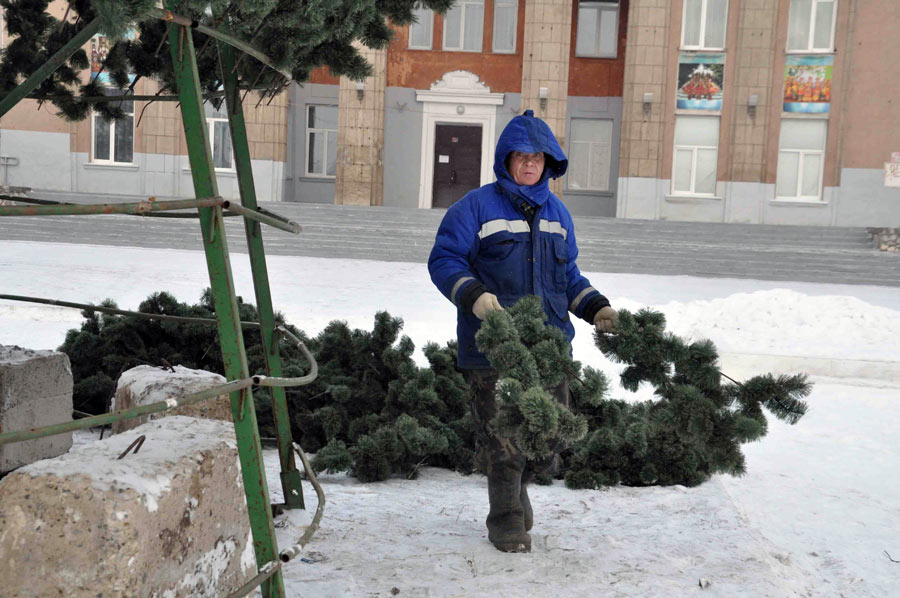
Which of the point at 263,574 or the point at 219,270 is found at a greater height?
the point at 219,270

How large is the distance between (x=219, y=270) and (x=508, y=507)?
1.78m

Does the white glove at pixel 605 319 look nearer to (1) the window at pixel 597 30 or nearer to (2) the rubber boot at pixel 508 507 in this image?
(2) the rubber boot at pixel 508 507

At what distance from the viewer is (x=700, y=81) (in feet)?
93.7

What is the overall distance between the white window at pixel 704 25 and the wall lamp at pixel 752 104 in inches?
70.9

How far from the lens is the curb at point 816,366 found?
902 centimetres

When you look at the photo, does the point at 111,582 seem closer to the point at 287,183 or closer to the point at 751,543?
the point at 751,543

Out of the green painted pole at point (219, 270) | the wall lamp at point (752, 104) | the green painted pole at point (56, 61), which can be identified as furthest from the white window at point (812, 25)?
the green painted pole at point (219, 270)

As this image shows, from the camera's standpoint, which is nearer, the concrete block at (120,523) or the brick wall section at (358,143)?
the concrete block at (120,523)

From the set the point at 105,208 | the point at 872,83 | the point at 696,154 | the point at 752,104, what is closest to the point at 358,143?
the point at 696,154

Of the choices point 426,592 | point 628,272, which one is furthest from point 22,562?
point 628,272

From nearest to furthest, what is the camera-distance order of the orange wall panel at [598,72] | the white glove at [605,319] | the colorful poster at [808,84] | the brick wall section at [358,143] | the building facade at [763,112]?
the white glove at [605,319]
the building facade at [763,112]
the colorful poster at [808,84]
the brick wall section at [358,143]
the orange wall panel at [598,72]

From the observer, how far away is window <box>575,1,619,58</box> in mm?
29891

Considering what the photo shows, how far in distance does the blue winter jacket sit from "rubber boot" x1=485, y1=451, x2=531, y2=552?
1.37 feet

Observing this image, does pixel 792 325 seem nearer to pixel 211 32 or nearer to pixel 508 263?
pixel 508 263
